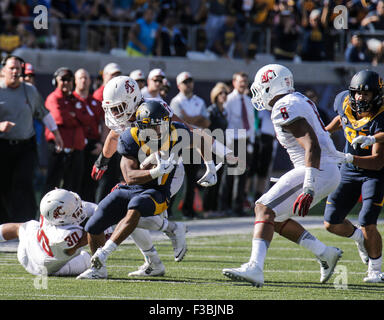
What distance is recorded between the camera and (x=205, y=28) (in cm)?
1673

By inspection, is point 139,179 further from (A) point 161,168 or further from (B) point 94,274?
Result: (B) point 94,274

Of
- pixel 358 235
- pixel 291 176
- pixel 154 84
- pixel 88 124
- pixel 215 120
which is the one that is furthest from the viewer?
pixel 215 120

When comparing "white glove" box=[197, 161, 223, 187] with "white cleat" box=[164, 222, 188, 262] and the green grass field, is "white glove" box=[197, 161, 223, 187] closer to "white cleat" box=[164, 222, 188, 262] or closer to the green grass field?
"white cleat" box=[164, 222, 188, 262]

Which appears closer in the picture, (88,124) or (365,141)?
(365,141)

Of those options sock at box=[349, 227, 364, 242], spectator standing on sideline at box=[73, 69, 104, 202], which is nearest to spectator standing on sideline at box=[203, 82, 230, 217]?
spectator standing on sideline at box=[73, 69, 104, 202]

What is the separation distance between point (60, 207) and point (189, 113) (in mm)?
5052

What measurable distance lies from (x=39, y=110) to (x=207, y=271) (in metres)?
3.17

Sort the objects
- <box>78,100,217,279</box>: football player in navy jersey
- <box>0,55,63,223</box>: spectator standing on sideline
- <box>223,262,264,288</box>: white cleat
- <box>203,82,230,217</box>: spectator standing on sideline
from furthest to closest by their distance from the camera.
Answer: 1. <box>203,82,230,217</box>: spectator standing on sideline
2. <box>0,55,63,223</box>: spectator standing on sideline
3. <box>78,100,217,279</box>: football player in navy jersey
4. <box>223,262,264,288</box>: white cleat

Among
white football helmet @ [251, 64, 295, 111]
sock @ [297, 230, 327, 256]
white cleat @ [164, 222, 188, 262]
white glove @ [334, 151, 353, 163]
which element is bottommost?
white cleat @ [164, 222, 188, 262]

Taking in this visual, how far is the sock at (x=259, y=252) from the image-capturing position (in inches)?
241

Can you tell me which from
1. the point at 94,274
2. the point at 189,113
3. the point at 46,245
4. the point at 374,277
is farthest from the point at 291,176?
the point at 189,113

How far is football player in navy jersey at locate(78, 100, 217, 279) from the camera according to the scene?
6.69 meters

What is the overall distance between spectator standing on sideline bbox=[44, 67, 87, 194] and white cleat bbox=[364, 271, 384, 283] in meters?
4.42

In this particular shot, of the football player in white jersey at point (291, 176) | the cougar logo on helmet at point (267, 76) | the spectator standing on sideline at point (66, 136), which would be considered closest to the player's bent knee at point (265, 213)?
the football player in white jersey at point (291, 176)
